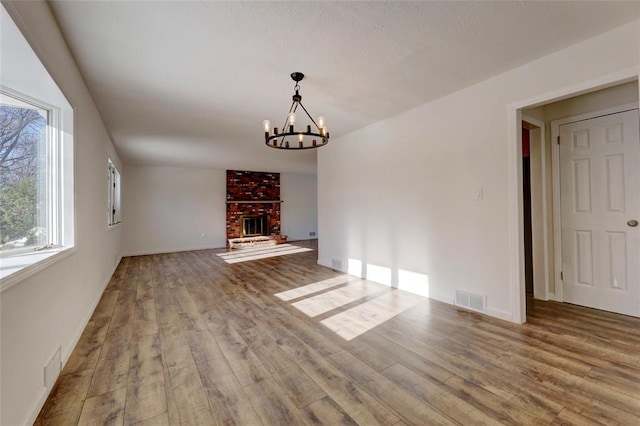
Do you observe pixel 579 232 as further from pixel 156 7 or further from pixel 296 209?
pixel 296 209

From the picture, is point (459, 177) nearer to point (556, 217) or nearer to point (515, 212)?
point (515, 212)

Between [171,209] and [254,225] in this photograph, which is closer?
[171,209]

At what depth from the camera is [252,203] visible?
9.01 metres

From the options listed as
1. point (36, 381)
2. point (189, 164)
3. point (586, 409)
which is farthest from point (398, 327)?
point (189, 164)

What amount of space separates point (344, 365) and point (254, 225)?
7404mm

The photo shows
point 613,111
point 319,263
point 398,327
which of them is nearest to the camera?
point 398,327

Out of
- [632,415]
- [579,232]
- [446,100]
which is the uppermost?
[446,100]

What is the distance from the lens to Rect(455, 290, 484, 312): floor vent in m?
2.99

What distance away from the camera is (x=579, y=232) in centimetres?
314

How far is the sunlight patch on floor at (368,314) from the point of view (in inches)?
103

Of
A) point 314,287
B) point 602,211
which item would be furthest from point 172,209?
point 602,211

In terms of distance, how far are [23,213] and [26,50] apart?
3.26 ft

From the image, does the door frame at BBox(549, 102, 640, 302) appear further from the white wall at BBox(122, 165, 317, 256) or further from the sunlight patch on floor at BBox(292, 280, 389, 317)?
the white wall at BBox(122, 165, 317, 256)

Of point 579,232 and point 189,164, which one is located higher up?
point 189,164
